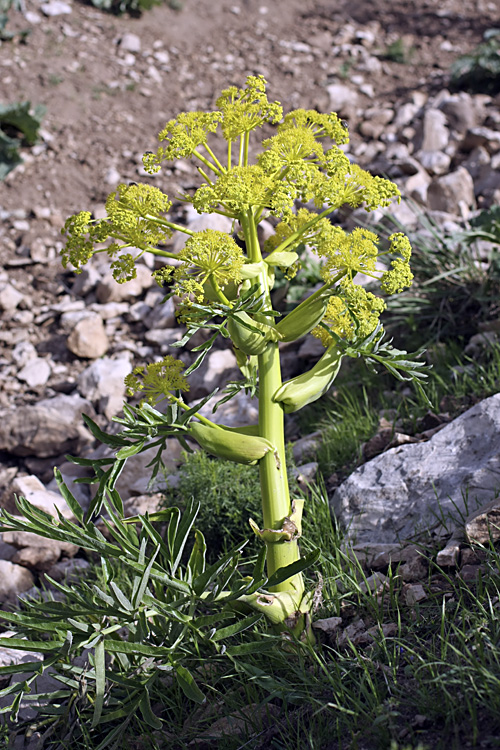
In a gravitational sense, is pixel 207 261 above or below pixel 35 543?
above

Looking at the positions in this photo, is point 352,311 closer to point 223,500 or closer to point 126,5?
point 223,500

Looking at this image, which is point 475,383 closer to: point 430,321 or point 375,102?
point 430,321

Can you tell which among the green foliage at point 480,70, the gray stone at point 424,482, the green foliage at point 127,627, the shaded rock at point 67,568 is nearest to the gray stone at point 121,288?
the shaded rock at point 67,568

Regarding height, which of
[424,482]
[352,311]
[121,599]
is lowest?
[424,482]

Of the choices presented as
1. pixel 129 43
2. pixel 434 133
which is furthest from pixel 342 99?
pixel 129 43

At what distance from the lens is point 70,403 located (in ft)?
14.3

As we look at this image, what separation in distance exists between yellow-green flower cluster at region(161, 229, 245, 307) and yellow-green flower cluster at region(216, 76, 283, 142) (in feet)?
1.18

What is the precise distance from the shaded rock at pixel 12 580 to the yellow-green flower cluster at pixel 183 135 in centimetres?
210

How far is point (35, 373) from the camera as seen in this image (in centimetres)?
472

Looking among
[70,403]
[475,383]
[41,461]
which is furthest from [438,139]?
[41,461]

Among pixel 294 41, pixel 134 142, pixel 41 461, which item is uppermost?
pixel 294 41

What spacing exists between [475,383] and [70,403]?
2.59 m

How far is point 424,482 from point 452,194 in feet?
11.2

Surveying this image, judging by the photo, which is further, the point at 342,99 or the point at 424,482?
the point at 342,99
